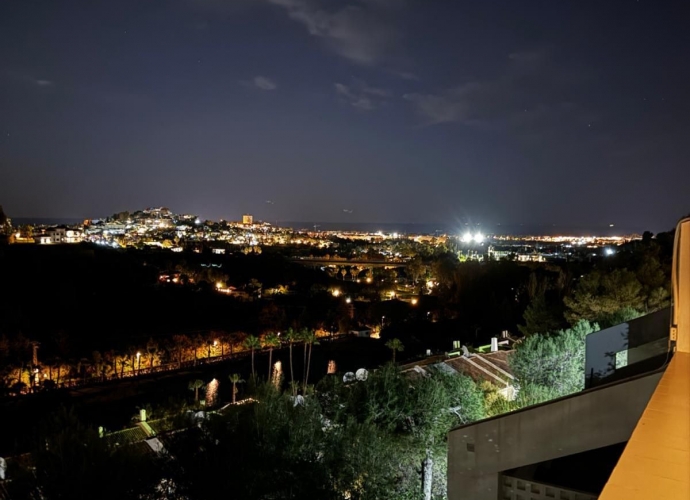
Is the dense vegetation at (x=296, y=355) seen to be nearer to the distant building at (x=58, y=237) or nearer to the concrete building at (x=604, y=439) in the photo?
the concrete building at (x=604, y=439)

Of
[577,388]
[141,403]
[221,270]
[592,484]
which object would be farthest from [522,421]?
[221,270]

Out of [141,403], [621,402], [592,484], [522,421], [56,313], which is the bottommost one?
[141,403]

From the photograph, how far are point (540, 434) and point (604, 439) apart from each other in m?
0.52

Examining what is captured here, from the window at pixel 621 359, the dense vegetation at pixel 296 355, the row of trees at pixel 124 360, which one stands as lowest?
the row of trees at pixel 124 360

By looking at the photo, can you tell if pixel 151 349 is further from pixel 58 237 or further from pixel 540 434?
pixel 58 237

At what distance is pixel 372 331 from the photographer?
86.7 feet

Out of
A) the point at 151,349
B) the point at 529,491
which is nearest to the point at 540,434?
the point at 529,491

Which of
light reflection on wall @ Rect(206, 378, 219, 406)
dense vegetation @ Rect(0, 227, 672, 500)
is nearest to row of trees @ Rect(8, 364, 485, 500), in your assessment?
dense vegetation @ Rect(0, 227, 672, 500)

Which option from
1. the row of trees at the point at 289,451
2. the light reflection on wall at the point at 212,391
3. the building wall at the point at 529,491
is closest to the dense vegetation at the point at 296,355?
the row of trees at the point at 289,451

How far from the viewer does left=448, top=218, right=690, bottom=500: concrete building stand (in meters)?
1.49

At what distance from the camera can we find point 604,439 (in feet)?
12.8

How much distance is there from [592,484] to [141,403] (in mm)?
14562

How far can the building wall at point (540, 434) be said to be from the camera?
377cm

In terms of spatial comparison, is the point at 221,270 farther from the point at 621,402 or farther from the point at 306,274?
the point at 621,402
